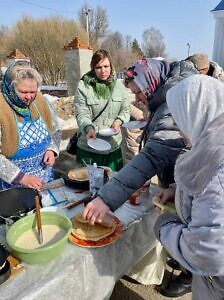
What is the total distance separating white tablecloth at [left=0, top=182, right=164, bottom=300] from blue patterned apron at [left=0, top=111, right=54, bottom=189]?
1.86ft

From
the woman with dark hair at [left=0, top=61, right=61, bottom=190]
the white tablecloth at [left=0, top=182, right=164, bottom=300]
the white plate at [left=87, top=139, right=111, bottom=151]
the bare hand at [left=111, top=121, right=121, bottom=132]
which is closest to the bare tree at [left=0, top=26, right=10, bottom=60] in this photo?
the bare hand at [left=111, top=121, right=121, bottom=132]

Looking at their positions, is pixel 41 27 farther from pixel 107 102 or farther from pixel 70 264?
pixel 70 264

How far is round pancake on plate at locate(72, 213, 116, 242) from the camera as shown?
116 centimetres

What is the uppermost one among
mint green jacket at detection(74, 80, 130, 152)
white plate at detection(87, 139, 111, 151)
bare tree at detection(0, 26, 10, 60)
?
bare tree at detection(0, 26, 10, 60)

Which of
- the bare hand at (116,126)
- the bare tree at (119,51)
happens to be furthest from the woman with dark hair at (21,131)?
the bare tree at (119,51)

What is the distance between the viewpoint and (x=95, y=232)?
1.20 metres

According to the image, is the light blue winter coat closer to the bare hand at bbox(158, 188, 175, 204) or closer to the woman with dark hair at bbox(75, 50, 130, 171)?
the bare hand at bbox(158, 188, 175, 204)

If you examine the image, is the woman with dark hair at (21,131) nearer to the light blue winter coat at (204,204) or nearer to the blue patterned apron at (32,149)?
the blue patterned apron at (32,149)

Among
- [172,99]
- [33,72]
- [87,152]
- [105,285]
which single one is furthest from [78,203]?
[87,152]

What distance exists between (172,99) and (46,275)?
0.76 metres

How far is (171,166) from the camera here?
1.43m

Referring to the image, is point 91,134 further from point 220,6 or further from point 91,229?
point 220,6

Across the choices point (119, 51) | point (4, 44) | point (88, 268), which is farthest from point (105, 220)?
point (119, 51)

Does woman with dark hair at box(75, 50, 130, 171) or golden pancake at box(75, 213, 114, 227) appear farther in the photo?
woman with dark hair at box(75, 50, 130, 171)
